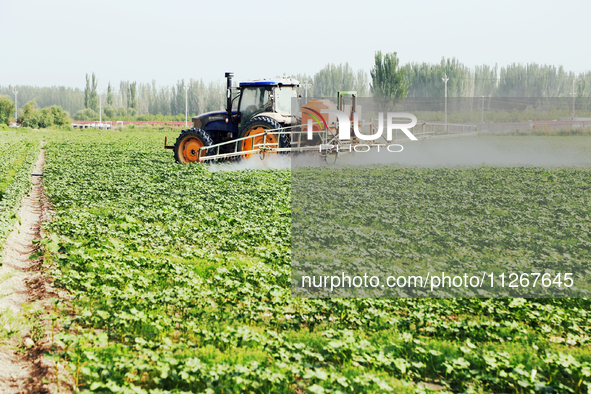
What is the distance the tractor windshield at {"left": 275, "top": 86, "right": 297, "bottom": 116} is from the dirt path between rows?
11421mm

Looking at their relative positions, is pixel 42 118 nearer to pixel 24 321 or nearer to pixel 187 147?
pixel 187 147

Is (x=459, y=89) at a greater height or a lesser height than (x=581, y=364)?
greater

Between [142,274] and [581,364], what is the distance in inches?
205

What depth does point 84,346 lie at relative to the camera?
188 inches

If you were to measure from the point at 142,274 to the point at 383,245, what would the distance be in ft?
12.8

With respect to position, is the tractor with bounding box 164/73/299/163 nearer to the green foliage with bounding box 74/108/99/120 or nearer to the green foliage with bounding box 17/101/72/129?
the green foliage with bounding box 17/101/72/129

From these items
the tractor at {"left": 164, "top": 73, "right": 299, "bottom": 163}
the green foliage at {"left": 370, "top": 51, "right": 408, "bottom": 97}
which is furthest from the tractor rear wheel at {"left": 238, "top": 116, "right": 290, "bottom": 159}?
the green foliage at {"left": 370, "top": 51, "right": 408, "bottom": 97}

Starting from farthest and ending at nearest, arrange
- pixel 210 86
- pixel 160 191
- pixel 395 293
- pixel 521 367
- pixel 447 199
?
pixel 210 86 < pixel 160 191 < pixel 447 199 < pixel 395 293 < pixel 521 367

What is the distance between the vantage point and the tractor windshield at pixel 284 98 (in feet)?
63.0

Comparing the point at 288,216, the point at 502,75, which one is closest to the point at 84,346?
the point at 288,216

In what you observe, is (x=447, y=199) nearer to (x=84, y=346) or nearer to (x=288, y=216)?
(x=288, y=216)

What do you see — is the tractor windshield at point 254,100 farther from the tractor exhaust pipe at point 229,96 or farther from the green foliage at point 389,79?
the green foliage at point 389,79

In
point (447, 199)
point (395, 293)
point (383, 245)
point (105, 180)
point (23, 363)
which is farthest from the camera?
point (105, 180)

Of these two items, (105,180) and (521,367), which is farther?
(105,180)
